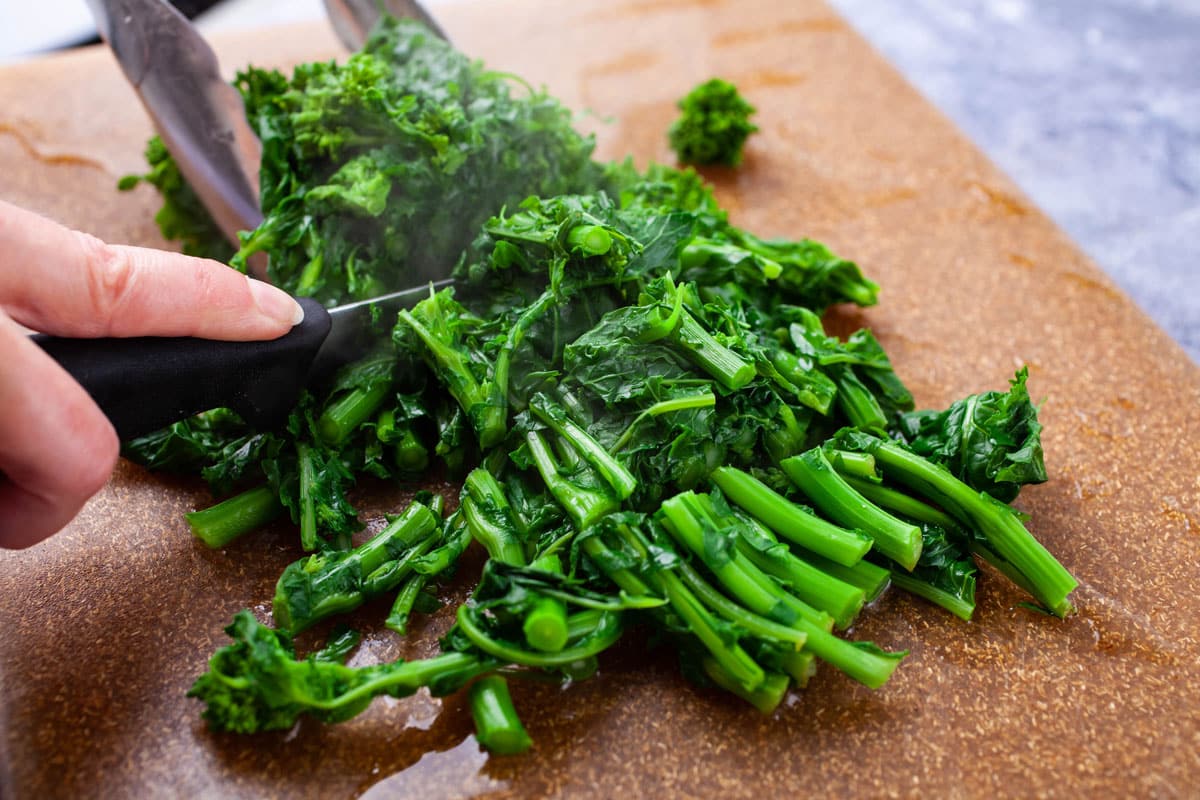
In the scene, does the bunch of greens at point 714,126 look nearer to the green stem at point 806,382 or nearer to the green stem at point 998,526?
the green stem at point 806,382

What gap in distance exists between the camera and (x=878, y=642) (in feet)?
8.94

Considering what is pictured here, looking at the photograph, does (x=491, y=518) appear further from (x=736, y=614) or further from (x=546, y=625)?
(x=736, y=614)

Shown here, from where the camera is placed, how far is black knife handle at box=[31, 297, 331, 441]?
2412 millimetres

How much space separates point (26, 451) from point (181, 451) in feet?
3.15

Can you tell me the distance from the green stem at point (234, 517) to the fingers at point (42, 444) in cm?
53

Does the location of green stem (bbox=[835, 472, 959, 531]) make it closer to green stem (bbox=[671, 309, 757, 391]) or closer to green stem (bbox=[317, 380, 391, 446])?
green stem (bbox=[671, 309, 757, 391])

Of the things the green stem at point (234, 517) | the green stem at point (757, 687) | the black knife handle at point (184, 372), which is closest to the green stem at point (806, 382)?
the green stem at point (757, 687)

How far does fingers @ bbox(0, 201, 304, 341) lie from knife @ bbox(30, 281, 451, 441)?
1.6 inches

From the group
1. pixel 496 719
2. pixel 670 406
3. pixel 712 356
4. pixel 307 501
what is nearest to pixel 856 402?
pixel 712 356

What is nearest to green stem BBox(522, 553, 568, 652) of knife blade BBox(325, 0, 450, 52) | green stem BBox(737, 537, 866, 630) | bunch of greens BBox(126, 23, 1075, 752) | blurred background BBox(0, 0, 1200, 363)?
bunch of greens BBox(126, 23, 1075, 752)

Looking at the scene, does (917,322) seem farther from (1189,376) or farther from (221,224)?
(221,224)

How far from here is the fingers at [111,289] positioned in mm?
2316

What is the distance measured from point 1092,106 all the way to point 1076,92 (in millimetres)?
220

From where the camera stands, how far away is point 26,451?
217 centimetres
